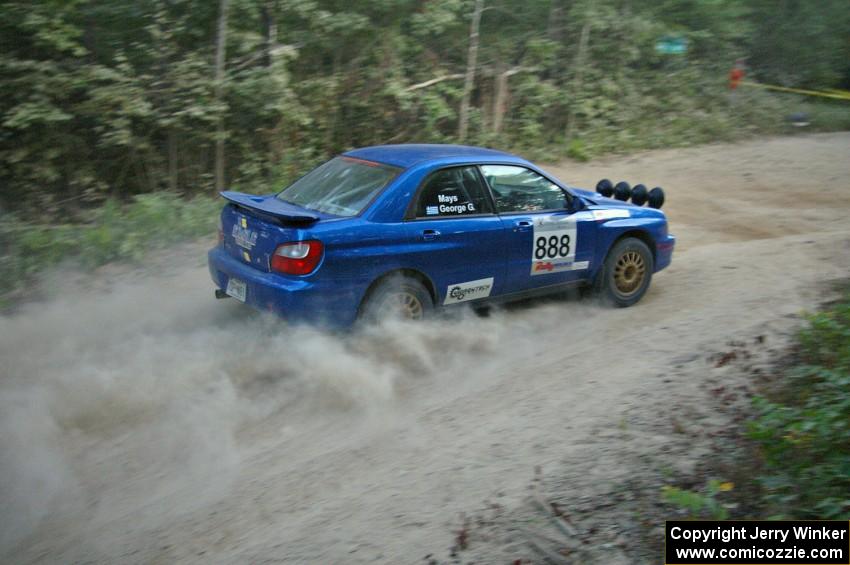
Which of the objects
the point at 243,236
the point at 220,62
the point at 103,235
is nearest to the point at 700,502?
the point at 243,236

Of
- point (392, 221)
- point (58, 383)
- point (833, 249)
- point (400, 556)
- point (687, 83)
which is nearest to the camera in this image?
point (400, 556)

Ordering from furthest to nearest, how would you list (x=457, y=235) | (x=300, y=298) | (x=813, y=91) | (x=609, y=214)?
(x=813, y=91)
(x=609, y=214)
(x=457, y=235)
(x=300, y=298)

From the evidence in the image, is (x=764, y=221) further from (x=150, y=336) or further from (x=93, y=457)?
(x=93, y=457)

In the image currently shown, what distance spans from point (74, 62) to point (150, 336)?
16.3 feet

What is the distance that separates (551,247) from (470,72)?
7.08m

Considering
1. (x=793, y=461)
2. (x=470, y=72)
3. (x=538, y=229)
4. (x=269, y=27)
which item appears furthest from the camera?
(x=470, y=72)

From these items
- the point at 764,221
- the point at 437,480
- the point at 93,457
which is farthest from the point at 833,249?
the point at 93,457

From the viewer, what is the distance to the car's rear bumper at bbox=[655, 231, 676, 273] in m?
8.19

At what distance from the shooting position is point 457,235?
22.1ft

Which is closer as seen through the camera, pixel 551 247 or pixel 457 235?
pixel 457 235

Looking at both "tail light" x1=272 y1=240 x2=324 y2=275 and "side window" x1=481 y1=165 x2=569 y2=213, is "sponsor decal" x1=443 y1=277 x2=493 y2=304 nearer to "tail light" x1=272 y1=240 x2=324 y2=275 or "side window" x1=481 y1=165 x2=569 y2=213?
"side window" x1=481 y1=165 x2=569 y2=213

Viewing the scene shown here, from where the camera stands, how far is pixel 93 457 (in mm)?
5062

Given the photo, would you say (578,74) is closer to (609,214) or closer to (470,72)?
(470,72)

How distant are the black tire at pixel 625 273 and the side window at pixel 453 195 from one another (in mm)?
1481
